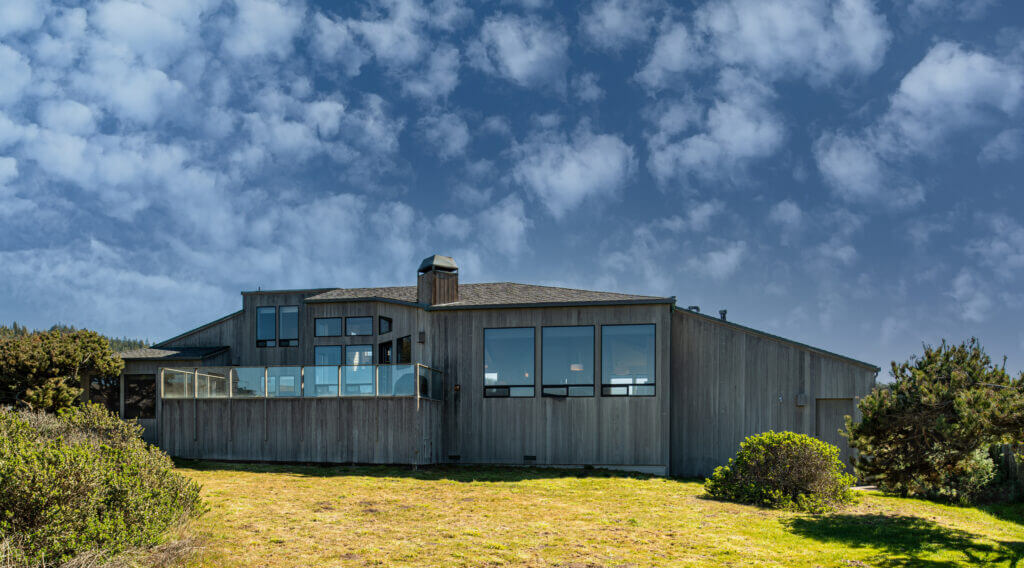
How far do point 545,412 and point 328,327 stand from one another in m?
8.48

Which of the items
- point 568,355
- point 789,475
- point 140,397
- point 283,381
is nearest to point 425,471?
point 283,381

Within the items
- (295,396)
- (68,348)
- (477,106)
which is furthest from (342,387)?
(477,106)

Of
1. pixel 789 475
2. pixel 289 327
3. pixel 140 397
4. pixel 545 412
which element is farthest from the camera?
pixel 289 327

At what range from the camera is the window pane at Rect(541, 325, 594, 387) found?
19.5 metres

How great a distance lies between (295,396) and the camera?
19312mm

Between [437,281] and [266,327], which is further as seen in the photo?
[266,327]

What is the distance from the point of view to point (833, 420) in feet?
63.2

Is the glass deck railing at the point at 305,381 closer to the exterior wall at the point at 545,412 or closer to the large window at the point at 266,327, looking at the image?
the exterior wall at the point at 545,412

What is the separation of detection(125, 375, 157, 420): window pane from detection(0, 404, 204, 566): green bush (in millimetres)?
15116

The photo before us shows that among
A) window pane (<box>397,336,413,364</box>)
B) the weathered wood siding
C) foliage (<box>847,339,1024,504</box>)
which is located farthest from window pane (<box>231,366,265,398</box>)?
foliage (<box>847,339,1024,504</box>)

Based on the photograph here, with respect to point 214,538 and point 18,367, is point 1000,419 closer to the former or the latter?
point 214,538

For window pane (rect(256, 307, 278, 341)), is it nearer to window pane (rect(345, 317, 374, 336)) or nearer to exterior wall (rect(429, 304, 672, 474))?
window pane (rect(345, 317, 374, 336))

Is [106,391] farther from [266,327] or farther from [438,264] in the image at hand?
[438,264]

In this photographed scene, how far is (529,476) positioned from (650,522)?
5704mm
